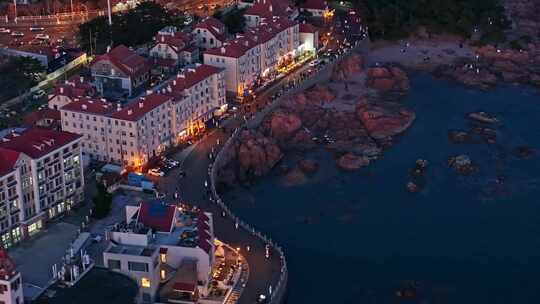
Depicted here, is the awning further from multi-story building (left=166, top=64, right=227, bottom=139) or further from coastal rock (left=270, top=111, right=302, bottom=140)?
coastal rock (left=270, top=111, right=302, bottom=140)

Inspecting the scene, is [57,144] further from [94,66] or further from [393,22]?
[393,22]

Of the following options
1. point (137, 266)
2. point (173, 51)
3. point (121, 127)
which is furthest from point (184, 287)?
point (173, 51)

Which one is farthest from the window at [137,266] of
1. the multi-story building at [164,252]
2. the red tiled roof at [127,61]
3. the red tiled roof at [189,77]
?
the red tiled roof at [127,61]

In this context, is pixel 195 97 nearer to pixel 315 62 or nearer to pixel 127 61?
pixel 127 61

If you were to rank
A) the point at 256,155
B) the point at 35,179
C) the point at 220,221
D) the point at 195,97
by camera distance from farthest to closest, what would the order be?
1. the point at 195,97
2. the point at 256,155
3. the point at 220,221
4. the point at 35,179

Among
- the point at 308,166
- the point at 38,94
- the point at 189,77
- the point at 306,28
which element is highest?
the point at 306,28

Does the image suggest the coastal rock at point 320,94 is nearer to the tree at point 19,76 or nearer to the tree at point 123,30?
the tree at point 123,30

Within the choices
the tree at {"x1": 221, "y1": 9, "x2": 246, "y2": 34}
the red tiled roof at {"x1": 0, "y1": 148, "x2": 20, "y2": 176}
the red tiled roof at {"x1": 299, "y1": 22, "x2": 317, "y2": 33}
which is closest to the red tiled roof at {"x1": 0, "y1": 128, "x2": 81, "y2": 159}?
the red tiled roof at {"x1": 0, "y1": 148, "x2": 20, "y2": 176}
